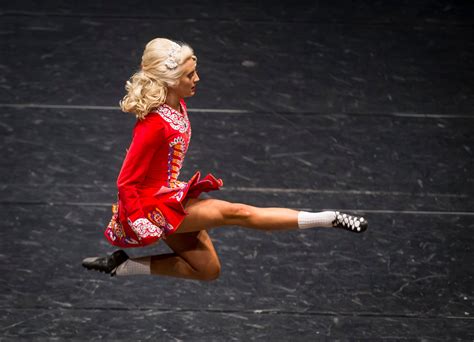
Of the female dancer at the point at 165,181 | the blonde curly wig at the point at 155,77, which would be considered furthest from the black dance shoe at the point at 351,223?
the blonde curly wig at the point at 155,77

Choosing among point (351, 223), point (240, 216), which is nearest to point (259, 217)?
point (240, 216)

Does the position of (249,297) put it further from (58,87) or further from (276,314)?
(58,87)

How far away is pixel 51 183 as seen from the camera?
16.7 ft

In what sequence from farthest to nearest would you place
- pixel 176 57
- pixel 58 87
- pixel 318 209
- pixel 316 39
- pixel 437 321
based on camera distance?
pixel 316 39 < pixel 58 87 < pixel 318 209 < pixel 437 321 < pixel 176 57

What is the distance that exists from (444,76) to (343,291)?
1.89 metres

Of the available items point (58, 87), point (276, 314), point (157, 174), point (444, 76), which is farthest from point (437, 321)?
point (58, 87)

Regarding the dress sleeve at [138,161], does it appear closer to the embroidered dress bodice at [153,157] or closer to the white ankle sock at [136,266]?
Answer: the embroidered dress bodice at [153,157]

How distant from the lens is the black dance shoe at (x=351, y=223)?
11.5 ft

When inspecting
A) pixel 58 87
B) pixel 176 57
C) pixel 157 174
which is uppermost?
pixel 176 57

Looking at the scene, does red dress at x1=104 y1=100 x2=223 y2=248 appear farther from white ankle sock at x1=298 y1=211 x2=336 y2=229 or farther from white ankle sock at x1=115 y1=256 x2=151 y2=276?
white ankle sock at x1=298 y1=211 x2=336 y2=229

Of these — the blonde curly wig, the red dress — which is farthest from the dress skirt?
the blonde curly wig

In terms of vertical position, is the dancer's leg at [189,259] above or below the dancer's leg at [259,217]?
below

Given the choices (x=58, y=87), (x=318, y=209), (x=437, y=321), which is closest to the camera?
(x=437, y=321)

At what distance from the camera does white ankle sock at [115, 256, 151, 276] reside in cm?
381
